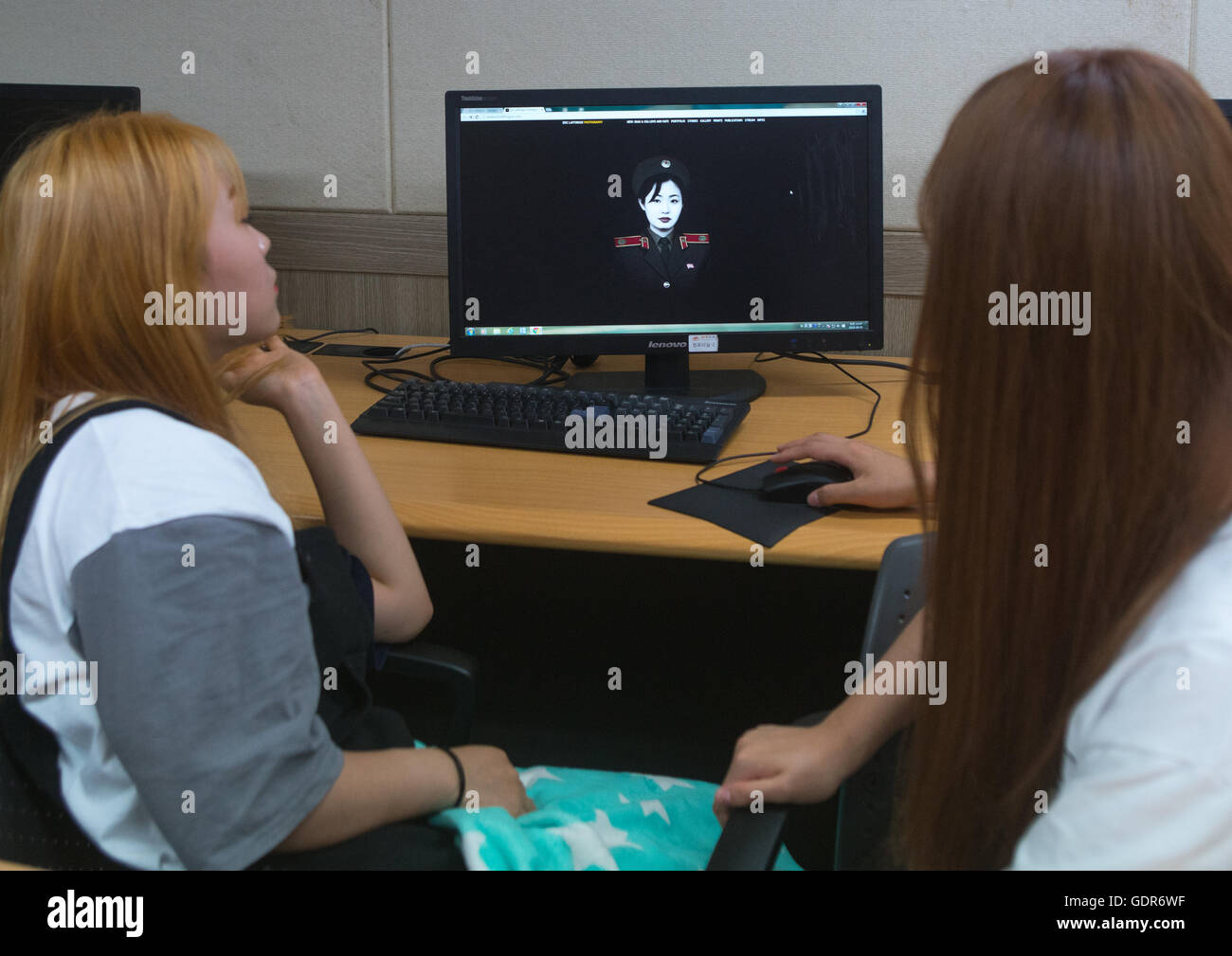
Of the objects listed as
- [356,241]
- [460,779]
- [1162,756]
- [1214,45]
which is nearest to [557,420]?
[460,779]

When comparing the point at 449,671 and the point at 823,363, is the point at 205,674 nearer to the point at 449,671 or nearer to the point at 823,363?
the point at 449,671

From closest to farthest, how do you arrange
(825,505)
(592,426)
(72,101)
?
(825,505) < (592,426) < (72,101)

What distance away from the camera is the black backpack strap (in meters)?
0.70

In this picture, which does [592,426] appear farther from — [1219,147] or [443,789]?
[1219,147]

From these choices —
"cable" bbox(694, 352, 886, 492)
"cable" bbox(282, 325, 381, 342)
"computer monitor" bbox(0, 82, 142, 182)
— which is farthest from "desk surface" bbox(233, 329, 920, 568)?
"computer monitor" bbox(0, 82, 142, 182)

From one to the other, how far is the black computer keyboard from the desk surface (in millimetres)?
18

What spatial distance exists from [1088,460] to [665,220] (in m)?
1.03

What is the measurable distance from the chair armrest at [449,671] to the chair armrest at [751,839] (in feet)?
1.28

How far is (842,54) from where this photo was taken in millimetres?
1729

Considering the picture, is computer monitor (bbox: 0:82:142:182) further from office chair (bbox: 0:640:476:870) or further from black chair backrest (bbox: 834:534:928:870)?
black chair backrest (bbox: 834:534:928:870)

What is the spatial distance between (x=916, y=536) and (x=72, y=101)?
1.46m

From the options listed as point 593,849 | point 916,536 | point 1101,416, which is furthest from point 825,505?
point 1101,416

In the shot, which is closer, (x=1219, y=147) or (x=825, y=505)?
(x=1219, y=147)

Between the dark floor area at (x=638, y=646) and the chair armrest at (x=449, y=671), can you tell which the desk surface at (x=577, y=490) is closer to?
the chair armrest at (x=449, y=671)
